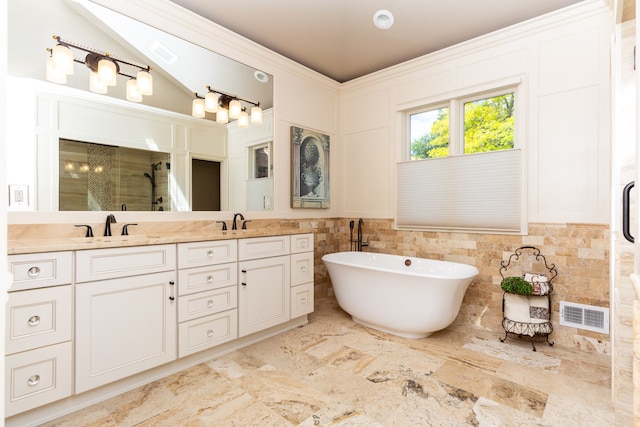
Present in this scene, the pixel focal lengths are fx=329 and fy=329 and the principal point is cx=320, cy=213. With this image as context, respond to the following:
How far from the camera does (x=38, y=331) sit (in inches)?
65.7

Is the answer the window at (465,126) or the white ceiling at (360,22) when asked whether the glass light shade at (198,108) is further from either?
the window at (465,126)

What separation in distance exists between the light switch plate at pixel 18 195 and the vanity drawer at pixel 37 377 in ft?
3.00

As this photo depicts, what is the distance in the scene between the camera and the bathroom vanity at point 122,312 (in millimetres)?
1647

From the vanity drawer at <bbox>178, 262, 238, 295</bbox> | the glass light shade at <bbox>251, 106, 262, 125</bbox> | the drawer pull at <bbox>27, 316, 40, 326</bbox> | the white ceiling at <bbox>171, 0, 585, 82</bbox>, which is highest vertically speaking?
the white ceiling at <bbox>171, 0, 585, 82</bbox>

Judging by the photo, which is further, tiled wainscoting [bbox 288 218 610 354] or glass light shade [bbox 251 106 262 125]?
glass light shade [bbox 251 106 262 125]

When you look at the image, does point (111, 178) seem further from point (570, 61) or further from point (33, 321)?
point (570, 61)

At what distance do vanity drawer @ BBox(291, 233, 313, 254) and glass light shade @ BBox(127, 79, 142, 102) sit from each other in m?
1.66

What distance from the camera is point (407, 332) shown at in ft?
9.34

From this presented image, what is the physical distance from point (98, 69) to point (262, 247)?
1.73 meters

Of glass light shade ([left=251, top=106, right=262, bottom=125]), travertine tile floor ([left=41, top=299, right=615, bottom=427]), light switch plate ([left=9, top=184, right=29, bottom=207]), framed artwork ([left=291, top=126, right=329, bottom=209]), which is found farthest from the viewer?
framed artwork ([left=291, top=126, right=329, bottom=209])

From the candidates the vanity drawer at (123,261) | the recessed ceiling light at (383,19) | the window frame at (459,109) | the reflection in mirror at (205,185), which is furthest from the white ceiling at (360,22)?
the vanity drawer at (123,261)

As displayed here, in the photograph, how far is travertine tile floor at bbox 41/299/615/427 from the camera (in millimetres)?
1795

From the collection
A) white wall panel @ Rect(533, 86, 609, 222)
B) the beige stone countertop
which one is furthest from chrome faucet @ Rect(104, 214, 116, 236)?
white wall panel @ Rect(533, 86, 609, 222)

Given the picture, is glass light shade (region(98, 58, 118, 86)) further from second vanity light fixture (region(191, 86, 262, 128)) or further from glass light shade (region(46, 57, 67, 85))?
second vanity light fixture (region(191, 86, 262, 128))
